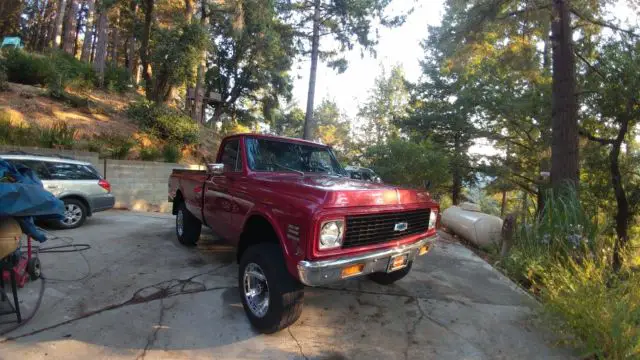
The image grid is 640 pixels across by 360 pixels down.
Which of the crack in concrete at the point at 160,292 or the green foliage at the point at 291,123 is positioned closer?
the crack in concrete at the point at 160,292

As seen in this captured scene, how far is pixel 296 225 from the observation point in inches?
112

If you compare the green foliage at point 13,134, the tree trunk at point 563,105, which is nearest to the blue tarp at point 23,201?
the green foliage at point 13,134

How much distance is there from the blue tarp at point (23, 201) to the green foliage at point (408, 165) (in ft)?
30.1

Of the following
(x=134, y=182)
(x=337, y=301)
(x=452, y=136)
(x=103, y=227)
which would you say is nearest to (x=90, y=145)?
(x=134, y=182)

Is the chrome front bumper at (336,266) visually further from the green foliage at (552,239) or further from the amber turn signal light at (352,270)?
the green foliage at (552,239)

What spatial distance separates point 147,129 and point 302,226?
12.3 metres

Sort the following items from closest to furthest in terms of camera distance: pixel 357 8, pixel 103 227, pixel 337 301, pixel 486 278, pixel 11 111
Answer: pixel 337 301 → pixel 486 278 → pixel 103 227 → pixel 11 111 → pixel 357 8

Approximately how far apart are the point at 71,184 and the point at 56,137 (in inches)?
159

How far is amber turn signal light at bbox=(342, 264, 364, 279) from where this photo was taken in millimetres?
2911

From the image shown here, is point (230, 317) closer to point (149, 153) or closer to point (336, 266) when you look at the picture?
point (336, 266)

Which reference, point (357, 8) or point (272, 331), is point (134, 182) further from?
point (357, 8)

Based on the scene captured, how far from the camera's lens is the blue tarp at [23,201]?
9.73 feet

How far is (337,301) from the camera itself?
13.4 ft

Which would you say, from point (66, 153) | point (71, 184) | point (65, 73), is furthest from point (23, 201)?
point (65, 73)
